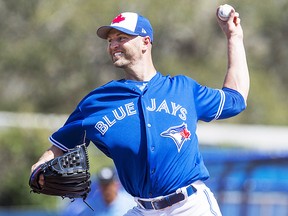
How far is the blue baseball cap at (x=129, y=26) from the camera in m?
5.56

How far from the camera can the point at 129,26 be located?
559 cm

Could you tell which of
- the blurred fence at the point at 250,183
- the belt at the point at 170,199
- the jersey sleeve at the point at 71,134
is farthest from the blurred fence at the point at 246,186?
the jersey sleeve at the point at 71,134

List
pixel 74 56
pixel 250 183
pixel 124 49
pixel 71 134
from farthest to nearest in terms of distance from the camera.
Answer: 1. pixel 74 56
2. pixel 250 183
3. pixel 71 134
4. pixel 124 49

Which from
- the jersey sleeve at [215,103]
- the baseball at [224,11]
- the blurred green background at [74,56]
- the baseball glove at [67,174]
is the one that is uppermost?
the baseball at [224,11]

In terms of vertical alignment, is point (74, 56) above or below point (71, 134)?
below

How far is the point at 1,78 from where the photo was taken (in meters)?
29.2

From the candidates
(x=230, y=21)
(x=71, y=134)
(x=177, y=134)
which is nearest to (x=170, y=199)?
(x=177, y=134)

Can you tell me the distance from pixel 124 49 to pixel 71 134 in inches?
27.6

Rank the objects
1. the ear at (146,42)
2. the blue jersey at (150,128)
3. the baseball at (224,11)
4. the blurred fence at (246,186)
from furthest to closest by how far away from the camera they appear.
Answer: the blurred fence at (246,186) < the baseball at (224,11) < the ear at (146,42) < the blue jersey at (150,128)

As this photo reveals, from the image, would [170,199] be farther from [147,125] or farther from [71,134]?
[71,134]

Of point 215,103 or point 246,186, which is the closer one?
point 215,103

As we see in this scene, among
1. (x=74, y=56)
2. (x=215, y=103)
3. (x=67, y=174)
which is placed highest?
(x=215, y=103)

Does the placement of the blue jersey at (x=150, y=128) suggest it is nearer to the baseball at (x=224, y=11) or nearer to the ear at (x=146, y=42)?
the ear at (x=146, y=42)

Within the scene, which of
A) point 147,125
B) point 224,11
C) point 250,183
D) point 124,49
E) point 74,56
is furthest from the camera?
point 74,56
